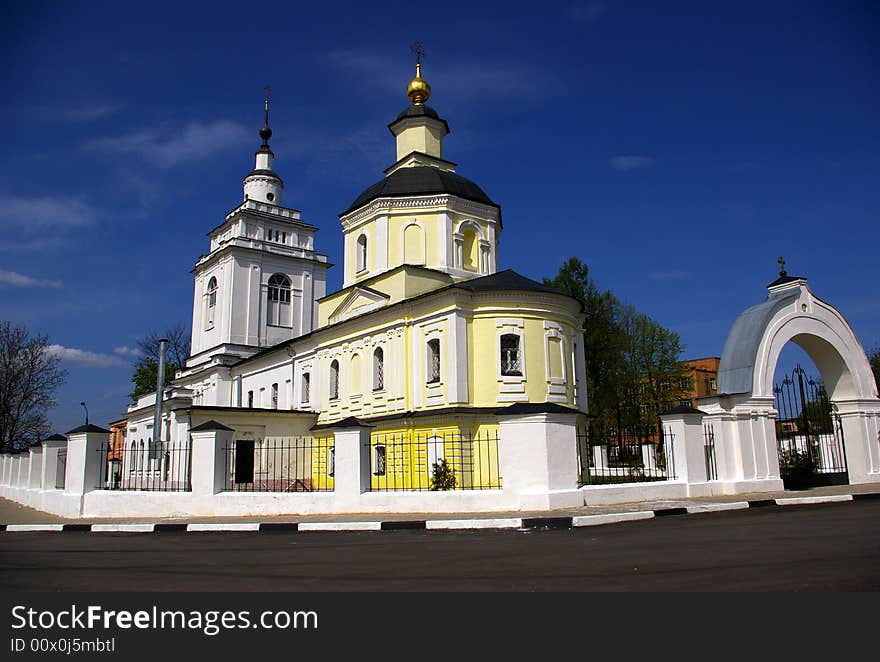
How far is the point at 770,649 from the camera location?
162 inches

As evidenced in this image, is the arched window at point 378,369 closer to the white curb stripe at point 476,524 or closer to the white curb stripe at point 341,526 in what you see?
the white curb stripe at point 341,526

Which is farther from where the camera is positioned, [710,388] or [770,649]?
[710,388]

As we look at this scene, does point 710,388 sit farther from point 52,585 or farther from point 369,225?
point 52,585

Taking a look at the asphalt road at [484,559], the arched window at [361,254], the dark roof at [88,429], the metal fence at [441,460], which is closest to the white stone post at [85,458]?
the dark roof at [88,429]

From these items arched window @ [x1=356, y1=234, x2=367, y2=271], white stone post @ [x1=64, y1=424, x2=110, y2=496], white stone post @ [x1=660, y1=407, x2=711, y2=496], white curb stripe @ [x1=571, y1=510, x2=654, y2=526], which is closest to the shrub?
→ white stone post @ [x1=660, y1=407, x2=711, y2=496]

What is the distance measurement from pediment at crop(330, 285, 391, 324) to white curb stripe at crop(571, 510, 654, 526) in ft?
51.3

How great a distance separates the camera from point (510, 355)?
22.8 meters

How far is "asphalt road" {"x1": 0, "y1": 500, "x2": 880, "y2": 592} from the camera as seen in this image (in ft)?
20.0

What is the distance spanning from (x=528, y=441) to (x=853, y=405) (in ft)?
42.0

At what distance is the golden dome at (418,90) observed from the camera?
31203 mm

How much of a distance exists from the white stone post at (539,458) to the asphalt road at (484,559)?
6.45 feet

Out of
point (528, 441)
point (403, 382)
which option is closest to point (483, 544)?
point (528, 441)

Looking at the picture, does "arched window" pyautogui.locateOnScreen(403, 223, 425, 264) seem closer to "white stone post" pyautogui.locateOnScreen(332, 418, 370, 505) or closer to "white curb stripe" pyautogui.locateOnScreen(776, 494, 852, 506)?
"white stone post" pyautogui.locateOnScreen(332, 418, 370, 505)

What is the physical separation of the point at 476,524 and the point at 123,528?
263 inches
